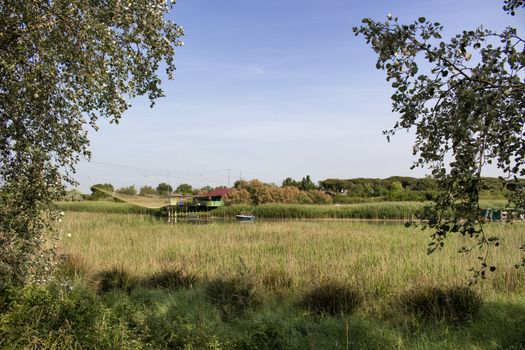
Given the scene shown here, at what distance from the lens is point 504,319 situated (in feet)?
16.2

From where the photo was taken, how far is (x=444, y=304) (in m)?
5.50

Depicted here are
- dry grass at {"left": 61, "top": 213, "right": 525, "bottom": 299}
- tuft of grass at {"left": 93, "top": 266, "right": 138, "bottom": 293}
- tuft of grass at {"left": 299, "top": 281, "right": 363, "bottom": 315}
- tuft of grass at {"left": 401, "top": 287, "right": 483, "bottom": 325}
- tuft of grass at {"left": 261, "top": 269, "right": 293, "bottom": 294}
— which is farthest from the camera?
tuft of grass at {"left": 93, "top": 266, "right": 138, "bottom": 293}

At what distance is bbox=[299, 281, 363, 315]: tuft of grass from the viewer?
5781mm

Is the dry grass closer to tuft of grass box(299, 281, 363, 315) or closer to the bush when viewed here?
the bush

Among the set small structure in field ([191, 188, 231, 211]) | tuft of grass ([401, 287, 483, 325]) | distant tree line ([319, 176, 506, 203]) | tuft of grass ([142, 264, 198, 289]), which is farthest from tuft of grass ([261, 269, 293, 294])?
small structure in field ([191, 188, 231, 211])

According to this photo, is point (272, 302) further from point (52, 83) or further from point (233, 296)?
point (52, 83)

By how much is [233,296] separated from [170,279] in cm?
172

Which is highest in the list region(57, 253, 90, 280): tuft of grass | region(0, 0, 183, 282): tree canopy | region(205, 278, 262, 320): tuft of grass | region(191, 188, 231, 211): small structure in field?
region(0, 0, 183, 282): tree canopy

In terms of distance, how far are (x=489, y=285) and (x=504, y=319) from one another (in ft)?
5.03

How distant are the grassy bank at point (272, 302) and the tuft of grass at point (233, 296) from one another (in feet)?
0.05

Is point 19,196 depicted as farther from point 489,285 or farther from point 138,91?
point 489,285

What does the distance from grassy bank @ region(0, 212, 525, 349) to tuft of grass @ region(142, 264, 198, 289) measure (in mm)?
20

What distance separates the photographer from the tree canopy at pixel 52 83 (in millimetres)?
3715

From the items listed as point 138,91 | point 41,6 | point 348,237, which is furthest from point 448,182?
point 348,237
